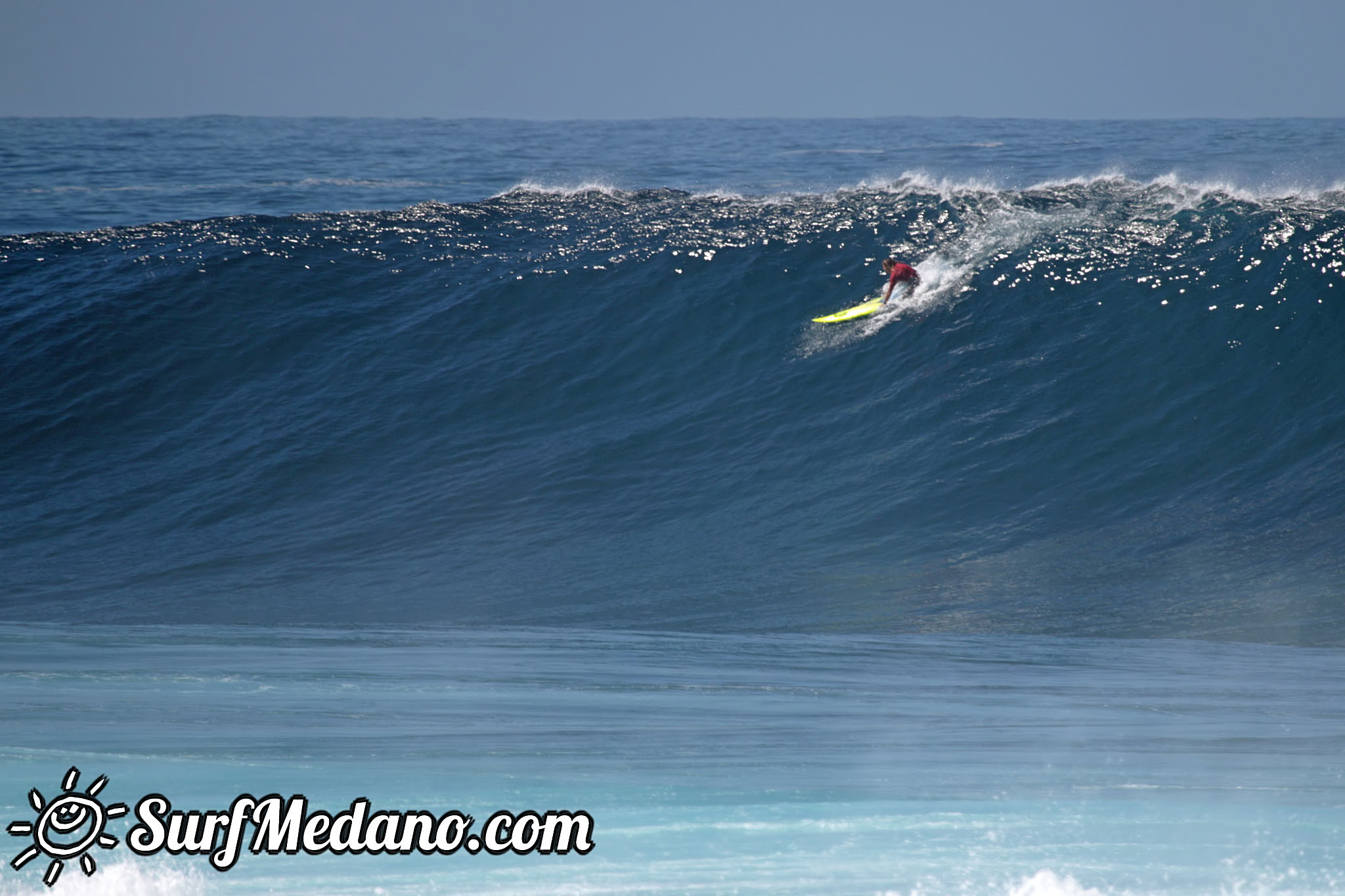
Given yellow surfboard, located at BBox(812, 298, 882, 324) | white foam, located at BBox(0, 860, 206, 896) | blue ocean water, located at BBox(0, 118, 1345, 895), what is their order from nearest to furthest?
white foam, located at BBox(0, 860, 206, 896)
blue ocean water, located at BBox(0, 118, 1345, 895)
yellow surfboard, located at BBox(812, 298, 882, 324)

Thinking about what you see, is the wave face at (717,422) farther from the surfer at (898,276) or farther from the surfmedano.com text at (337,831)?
the surfmedano.com text at (337,831)

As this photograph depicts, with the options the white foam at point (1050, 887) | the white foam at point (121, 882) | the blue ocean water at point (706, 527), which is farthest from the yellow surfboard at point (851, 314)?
the white foam at point (121, 882)

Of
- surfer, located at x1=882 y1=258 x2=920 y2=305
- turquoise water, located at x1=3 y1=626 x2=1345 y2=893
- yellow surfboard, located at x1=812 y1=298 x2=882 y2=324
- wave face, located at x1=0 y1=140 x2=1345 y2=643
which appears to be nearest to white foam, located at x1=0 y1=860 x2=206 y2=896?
turquoise water, located at x1=3 y1=626 x2=1345 y2=893

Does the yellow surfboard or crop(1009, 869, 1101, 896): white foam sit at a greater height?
the yellow surfboard

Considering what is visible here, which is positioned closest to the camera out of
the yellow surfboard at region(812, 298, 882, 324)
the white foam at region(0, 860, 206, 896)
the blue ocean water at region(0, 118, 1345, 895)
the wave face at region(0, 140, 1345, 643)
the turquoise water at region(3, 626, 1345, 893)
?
the white foam at region(0, 860, 206, 896)

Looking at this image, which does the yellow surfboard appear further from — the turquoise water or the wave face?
the turquoise water

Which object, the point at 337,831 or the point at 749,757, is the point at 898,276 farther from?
the point at 337,831

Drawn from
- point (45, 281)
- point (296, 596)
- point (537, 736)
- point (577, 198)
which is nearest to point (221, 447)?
point (296, 596)

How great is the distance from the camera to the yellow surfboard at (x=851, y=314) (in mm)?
12719

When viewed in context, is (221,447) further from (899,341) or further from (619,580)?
(899,341)

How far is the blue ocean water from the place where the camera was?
3463 mm

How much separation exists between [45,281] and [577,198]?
839cm

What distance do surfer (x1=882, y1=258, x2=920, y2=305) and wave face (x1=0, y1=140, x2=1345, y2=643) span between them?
0.80ft

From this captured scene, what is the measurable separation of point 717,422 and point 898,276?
10.6ft
